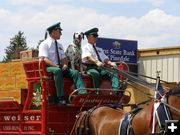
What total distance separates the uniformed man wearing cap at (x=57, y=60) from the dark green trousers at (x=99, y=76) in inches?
16.9

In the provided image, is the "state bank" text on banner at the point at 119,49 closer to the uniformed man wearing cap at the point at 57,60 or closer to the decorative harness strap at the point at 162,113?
the uniformed man wearing cap at the point at 57,60

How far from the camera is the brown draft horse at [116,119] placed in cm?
713

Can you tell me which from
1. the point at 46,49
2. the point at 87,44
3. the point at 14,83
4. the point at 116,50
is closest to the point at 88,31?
the point at 87,44

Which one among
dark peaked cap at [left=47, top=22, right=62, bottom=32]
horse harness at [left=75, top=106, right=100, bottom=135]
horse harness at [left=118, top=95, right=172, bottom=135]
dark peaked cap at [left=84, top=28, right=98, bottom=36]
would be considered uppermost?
dark peaked cap at [left=47, top=22, right=62, bottom=32]

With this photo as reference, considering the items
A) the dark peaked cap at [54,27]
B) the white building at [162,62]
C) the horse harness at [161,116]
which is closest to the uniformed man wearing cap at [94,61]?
the dark peaked cap at [54,27]

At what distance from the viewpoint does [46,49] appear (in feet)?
29.5

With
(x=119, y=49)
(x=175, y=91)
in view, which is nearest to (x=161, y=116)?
(x=175, y=91)

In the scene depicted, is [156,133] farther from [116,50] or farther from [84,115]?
[116,50]

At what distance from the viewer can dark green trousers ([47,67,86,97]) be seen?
869cm

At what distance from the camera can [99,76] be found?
367 inches

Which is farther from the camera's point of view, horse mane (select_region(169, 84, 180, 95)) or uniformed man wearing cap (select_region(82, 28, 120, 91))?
uniformed man wearing cap (select_region(82, 28, 120, 91))

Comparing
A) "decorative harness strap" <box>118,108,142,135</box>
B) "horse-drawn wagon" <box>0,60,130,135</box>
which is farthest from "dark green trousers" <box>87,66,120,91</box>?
"decorative harness strap" <box>118,108,142,135</box>

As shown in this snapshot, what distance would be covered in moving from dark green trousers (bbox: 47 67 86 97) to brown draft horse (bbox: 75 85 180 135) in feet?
1.61

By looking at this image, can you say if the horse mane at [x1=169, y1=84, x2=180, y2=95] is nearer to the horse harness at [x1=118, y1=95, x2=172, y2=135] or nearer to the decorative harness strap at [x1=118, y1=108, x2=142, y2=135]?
the horse harness at [x1=118, y1=95, x2=172, y2=135]
